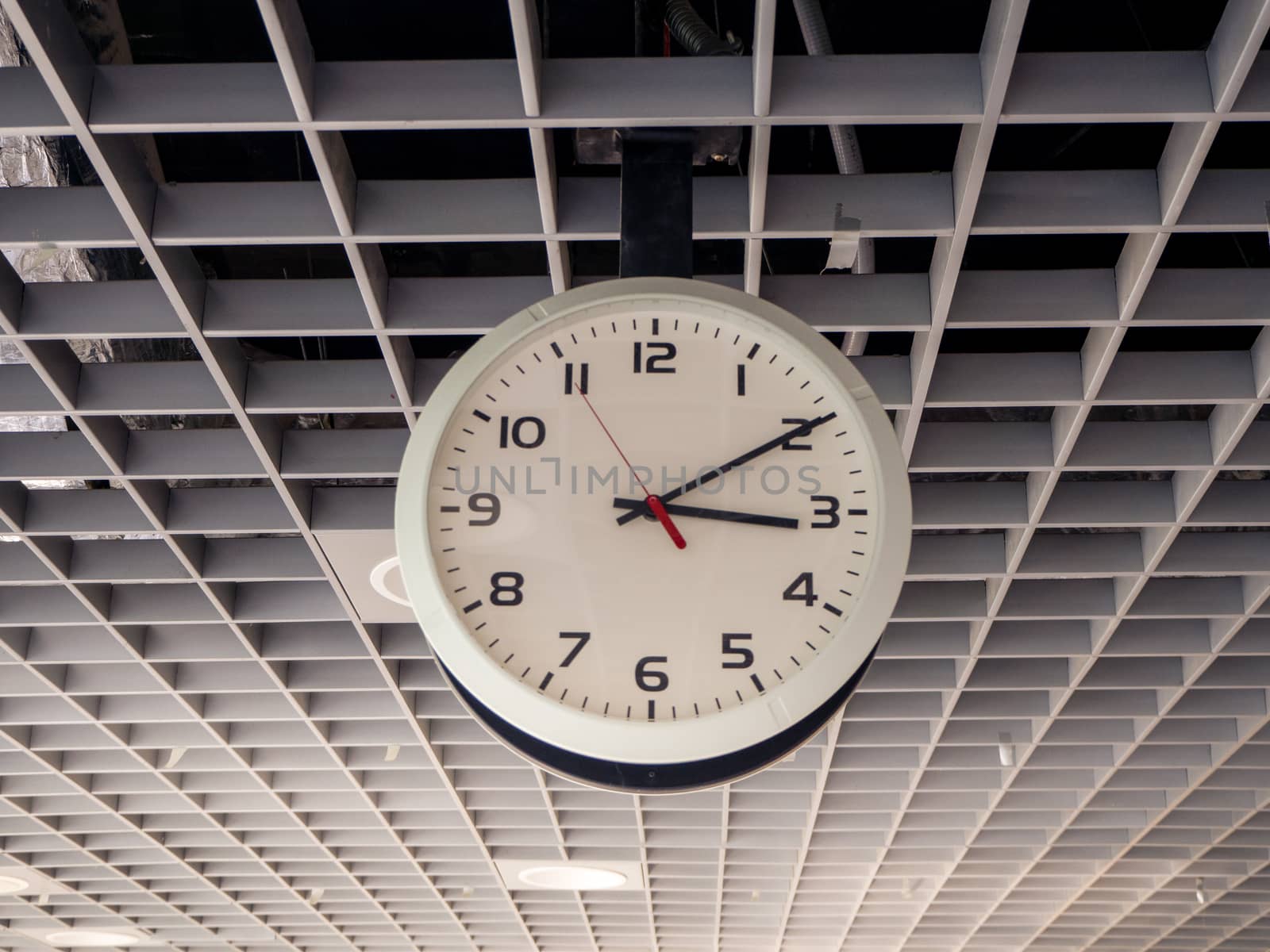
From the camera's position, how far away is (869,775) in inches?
207

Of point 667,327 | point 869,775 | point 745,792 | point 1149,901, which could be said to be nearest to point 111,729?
point 745,792

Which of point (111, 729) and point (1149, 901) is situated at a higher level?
point (111, 729)

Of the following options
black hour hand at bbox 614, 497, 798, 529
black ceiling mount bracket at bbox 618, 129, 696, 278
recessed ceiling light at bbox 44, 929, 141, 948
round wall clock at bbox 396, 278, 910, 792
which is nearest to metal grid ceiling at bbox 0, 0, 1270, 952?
black ceiling mount bracket at bbox 618, 129, 696, 278

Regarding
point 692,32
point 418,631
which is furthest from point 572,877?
point 692,32

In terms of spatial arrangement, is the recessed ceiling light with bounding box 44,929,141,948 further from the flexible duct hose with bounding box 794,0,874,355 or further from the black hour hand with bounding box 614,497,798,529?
the black hour hand with bounding box 614,497,798,529

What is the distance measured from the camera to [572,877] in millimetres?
6113

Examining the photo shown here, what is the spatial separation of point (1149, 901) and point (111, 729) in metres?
5.85

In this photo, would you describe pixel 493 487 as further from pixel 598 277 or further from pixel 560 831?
pixel 560 831

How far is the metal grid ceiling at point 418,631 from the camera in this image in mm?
2090

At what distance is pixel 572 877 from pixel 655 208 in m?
5.16

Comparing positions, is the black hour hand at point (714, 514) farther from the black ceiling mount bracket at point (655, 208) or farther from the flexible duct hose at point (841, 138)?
the flexible duct hose at point (841, 138)

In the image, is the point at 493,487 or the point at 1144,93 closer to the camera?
the point at 493,487

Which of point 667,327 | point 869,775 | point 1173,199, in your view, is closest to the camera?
point 667,327

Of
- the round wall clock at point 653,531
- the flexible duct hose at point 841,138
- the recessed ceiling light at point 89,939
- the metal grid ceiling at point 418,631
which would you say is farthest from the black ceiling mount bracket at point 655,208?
the recessed ceiling light at point 89,939
